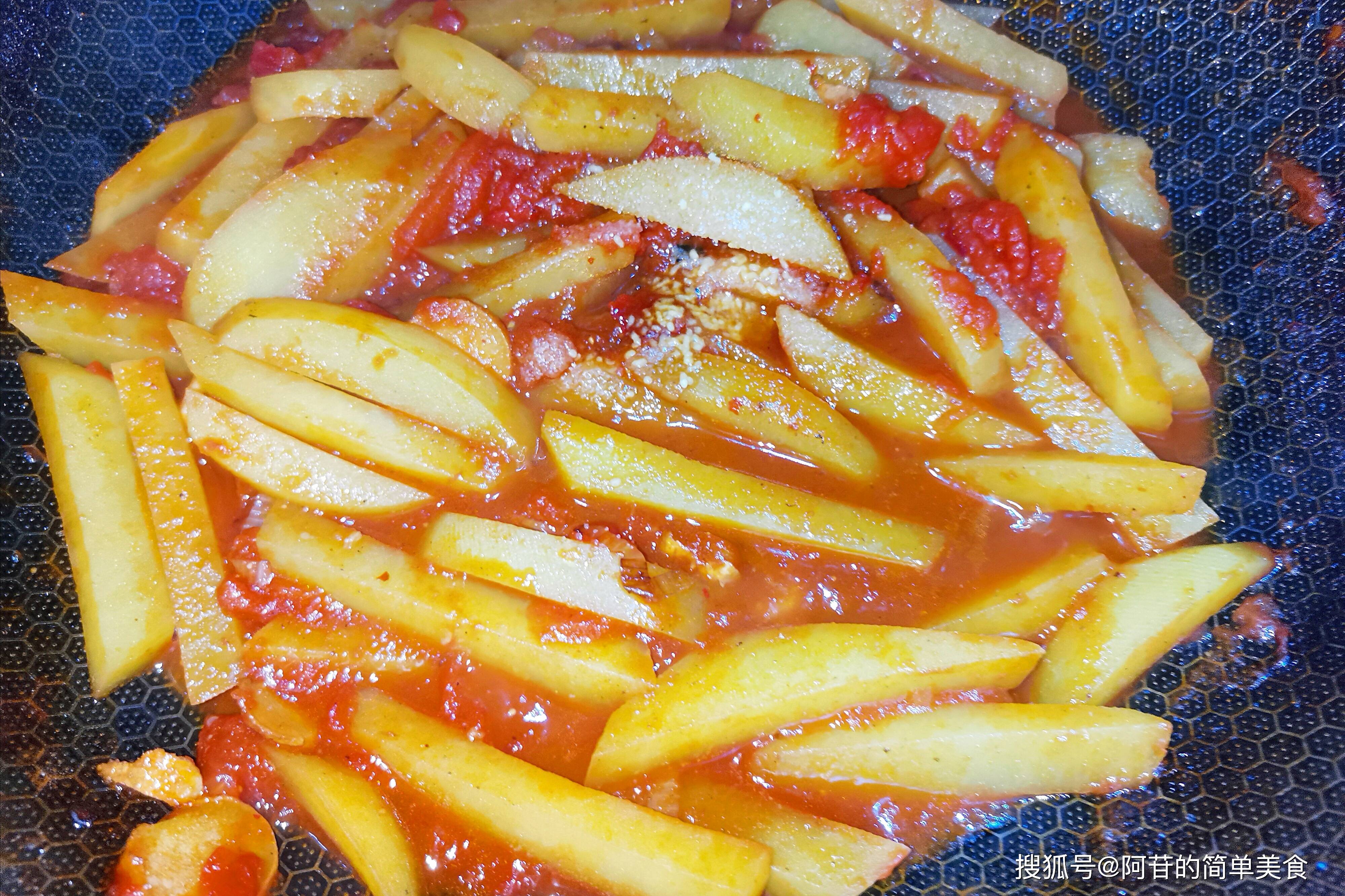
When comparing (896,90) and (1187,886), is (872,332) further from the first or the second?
(1187,886)

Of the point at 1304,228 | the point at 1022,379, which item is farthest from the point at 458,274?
the point at 1304,228

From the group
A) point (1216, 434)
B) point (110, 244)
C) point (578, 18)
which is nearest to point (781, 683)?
point (1216, 434)

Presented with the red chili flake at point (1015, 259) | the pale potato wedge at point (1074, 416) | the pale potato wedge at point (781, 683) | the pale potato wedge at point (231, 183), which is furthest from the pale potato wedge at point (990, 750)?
the pale potato wedge at point (231, 183)

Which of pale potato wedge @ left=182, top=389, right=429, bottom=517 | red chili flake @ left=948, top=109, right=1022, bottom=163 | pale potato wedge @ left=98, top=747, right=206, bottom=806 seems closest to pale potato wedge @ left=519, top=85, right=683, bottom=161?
red chili flake @ left=948, top=109, right=1022, bottom=163

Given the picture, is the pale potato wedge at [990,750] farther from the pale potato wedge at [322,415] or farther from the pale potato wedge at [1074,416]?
the pale potato wedge at [322,415]

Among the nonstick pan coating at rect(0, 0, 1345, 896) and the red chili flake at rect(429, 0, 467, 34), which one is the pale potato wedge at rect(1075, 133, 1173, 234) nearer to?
the nonstick pan coating at rect(0, 0, 1345, 896)

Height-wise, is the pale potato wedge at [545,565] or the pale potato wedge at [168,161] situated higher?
the pale potato wedge at [168,161]

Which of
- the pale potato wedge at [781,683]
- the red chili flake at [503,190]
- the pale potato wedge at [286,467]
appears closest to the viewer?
the pale potato wedge at [781,683]
